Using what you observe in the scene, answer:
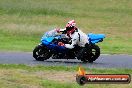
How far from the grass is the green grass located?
24.4 ft

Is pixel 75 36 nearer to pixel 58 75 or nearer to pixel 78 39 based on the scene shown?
pixel 78 39

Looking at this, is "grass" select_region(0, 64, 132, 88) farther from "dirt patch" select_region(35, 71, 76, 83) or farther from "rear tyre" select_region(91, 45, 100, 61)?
"rear tyre" select_region(91, 45, 100, 61)

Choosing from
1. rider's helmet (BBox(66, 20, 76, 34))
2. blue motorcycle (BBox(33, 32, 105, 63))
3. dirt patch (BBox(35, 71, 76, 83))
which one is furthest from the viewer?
blue motorcycle (BBox(33, 32, 105, 63))

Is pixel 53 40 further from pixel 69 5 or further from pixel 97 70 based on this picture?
pixel 69 5

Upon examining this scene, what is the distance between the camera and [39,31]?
33.4m

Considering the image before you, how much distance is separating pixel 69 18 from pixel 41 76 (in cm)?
3225

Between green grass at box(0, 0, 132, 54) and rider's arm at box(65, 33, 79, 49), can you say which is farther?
green grass at box(0, 0, 132, 54)

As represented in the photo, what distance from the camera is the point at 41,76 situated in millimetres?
14828

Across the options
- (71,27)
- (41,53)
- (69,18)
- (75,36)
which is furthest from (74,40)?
(69,18)

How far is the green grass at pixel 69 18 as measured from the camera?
28.5 metres

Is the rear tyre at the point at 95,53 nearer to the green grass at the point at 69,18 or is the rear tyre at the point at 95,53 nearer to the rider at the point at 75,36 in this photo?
the rider at the point at 75,36

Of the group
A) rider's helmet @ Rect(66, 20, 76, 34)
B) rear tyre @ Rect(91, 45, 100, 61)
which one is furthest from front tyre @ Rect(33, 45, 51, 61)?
rear tyre @ Rect(91, 45, 100, 61)

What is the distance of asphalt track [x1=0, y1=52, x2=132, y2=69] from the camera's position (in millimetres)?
18855

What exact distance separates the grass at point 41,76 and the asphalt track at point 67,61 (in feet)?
5.53
